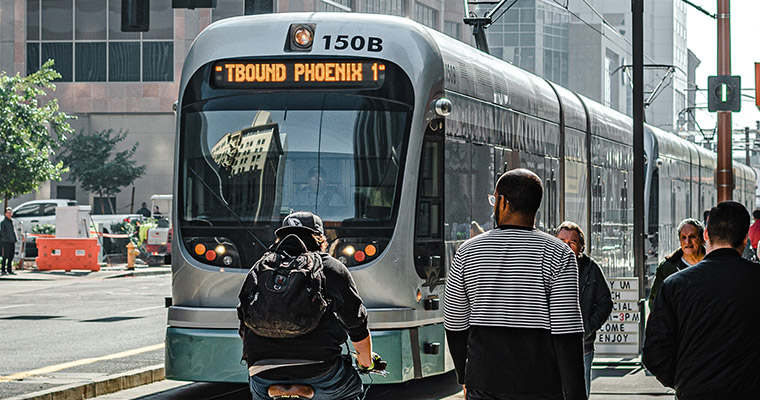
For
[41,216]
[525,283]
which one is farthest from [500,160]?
[41,216]

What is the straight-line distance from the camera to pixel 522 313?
489cm

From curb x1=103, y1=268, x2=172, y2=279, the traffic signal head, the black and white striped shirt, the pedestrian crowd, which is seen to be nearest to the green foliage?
curb x1=103, y1=268, x2=172, y2=279

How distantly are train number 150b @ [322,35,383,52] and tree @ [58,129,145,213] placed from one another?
50.6 m

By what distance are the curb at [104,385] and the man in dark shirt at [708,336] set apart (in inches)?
250

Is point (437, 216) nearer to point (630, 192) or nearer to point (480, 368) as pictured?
point (480, 368)

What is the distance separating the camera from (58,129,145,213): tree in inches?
2370

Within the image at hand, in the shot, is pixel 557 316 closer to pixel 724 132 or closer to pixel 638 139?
pixel 638 139

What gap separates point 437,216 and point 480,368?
593 cm

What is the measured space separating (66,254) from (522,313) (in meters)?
31.0

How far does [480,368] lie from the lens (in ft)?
16.2

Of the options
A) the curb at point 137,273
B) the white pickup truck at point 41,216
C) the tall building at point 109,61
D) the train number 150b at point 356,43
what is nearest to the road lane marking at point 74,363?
the train number 150b at point 356,43

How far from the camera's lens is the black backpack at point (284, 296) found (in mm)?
5336

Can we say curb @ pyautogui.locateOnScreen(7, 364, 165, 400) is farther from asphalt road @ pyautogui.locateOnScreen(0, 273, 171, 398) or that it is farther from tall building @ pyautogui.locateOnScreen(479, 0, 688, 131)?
tall building @ pyautogui.locateOnScreen(479, 0, 688, 131)

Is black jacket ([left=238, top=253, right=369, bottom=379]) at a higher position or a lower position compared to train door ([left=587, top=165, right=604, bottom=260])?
lower
